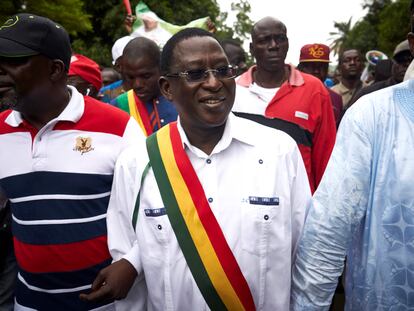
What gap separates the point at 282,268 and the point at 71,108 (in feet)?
4.41

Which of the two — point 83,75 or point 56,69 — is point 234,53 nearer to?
point 83,75

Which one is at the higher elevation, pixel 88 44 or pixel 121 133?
pixel 88 44

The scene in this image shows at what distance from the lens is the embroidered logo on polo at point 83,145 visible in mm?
2521

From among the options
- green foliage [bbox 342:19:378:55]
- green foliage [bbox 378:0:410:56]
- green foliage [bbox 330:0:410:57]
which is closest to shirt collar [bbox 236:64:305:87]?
green foliage [bbox 330:0:410:57]

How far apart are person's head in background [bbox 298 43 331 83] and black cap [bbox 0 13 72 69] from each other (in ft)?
14.6

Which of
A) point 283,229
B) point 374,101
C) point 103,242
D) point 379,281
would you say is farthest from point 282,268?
point 103,242

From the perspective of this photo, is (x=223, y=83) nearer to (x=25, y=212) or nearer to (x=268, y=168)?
(x=268, y=168)

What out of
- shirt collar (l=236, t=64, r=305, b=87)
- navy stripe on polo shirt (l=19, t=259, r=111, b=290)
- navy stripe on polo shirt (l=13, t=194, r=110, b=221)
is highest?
shirt collar (l=236, t=64, r=305, b=87)

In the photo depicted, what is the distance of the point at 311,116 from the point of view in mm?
3793

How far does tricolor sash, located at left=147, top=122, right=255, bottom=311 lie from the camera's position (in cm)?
206

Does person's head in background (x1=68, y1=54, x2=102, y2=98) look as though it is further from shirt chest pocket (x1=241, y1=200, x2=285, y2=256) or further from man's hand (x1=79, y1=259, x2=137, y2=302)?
shirt chest pocket (x1=241, y1=200, x2=285, y2=256)

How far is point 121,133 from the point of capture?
2.64 meters

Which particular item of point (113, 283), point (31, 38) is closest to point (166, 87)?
point (31, 38)

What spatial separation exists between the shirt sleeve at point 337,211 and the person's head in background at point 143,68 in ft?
7.42
